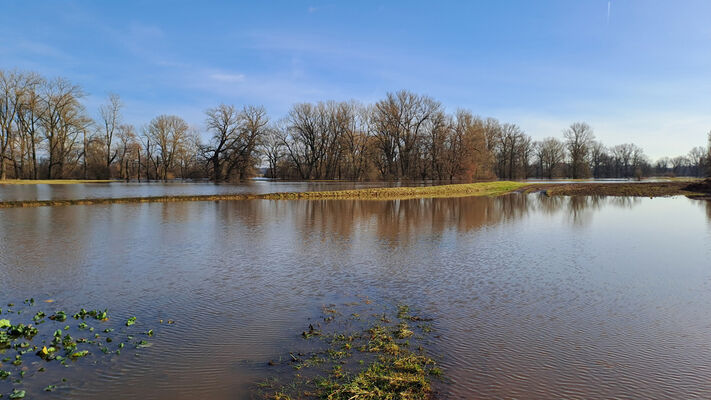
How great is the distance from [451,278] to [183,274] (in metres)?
5.56

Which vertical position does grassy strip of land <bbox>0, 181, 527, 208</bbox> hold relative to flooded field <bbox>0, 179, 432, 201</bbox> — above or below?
below

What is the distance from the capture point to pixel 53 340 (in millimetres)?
5047

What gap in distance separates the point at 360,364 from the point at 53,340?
12.7 ft

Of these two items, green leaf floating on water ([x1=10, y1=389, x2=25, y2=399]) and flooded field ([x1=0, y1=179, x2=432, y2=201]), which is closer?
green leaf floating on water ([x1=10, y1=389, x2=25, y2=399])

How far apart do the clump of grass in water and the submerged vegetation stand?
2134 millimetres

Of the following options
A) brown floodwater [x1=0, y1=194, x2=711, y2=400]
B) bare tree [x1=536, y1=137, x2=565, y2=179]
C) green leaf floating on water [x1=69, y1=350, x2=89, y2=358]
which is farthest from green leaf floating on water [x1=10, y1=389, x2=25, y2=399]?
bare tree [x1=536, y1=137, x2=565, y2=179]

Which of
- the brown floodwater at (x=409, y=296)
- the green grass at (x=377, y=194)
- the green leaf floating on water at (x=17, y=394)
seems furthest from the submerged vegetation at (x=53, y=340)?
the green grass at (x=377, y=194)

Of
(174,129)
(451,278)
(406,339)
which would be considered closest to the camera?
(406,339)

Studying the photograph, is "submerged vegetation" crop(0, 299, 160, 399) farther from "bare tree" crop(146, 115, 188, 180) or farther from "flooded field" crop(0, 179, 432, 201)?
"bare tree" crop(146, 115, 188, 180)

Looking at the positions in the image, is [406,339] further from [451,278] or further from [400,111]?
[400,111]

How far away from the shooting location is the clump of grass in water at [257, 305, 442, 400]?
3.88 m

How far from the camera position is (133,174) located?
3388 inches

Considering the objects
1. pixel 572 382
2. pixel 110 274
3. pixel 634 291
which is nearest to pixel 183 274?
pixel 110 274

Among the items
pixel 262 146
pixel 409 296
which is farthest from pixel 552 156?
Answer: pixel 409 296
